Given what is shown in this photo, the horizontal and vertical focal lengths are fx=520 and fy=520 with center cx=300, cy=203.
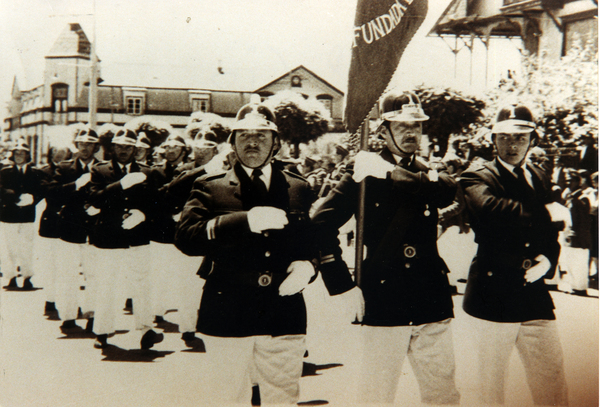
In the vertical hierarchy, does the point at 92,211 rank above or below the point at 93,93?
below

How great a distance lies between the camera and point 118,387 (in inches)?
160

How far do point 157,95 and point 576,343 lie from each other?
4115 millimetres

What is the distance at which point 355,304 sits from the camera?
3.88 m

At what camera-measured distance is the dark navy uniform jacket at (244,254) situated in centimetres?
364

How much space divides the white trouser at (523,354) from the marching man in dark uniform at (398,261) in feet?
1.08

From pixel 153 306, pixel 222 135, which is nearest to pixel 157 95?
pixel 222 135

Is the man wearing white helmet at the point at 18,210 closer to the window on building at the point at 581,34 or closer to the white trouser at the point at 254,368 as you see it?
the white trouser at the point at 254,368

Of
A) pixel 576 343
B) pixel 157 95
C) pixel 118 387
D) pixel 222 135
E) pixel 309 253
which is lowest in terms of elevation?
pixel 118 387

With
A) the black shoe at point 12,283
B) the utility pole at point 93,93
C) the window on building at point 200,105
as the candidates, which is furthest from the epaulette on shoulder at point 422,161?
the black shoe at point 12,283

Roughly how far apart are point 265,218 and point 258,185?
24 centimetres

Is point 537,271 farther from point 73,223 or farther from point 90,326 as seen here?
point 73,223

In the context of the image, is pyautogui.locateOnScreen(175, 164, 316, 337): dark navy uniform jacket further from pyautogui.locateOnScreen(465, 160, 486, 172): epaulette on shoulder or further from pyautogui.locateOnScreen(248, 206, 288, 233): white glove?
pyautogui.locateOnScreen(465, 160, 486, 172): epaulette on shoulder

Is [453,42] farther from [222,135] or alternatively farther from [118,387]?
[118,387]

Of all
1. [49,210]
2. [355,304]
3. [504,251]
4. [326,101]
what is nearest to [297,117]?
[326,101]
